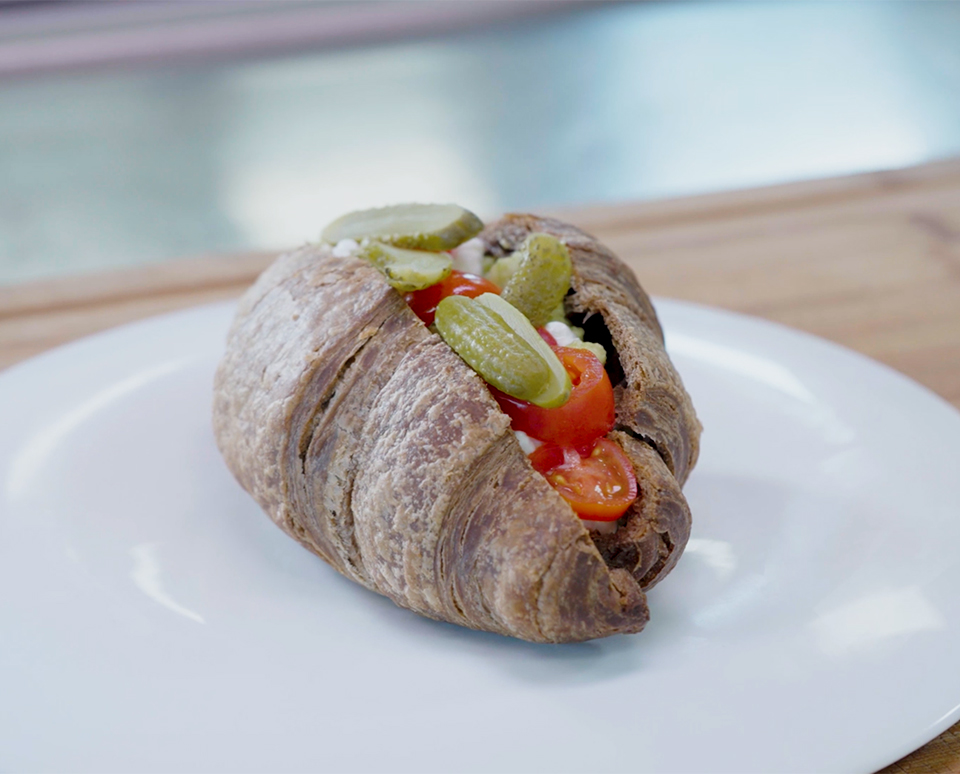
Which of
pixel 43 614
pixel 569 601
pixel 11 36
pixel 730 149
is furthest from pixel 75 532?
pixel 11 36

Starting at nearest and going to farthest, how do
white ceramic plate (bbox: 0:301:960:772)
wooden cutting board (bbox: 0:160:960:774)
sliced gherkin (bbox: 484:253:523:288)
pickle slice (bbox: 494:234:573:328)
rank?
white ceramic plate (bbox: 0:301:960:772)
pickle slice (bbox: 494:234:573:328)
sliced gherkin (bbox: 484:253:523:288)
wooden cutting board (bbox: 0:160:960:774)

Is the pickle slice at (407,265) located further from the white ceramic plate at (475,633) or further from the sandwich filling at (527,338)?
the white ceramic plate at (475,633)

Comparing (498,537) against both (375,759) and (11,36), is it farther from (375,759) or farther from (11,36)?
(11,36)

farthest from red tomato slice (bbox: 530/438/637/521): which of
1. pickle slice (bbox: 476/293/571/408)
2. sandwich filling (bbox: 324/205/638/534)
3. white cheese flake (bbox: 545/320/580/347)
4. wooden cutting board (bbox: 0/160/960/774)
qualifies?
wooden cutting board (bbox: 0/160/960/774)

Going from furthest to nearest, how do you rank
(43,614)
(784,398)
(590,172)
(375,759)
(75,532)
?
(590,172)
(784,398)
(75,532)
(43,614)
(375,759)

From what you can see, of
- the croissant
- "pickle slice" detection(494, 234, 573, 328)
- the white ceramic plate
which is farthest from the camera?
"pickle slice" detection(494, 234, 573, 328)

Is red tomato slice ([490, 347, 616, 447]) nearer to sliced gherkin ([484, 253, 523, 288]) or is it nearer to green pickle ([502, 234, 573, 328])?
green pickle ([502, 234, 573, 328])

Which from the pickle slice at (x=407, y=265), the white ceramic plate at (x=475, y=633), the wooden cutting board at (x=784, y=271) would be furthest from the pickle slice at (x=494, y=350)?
the wooden cutting board at (x=784, y=271)
